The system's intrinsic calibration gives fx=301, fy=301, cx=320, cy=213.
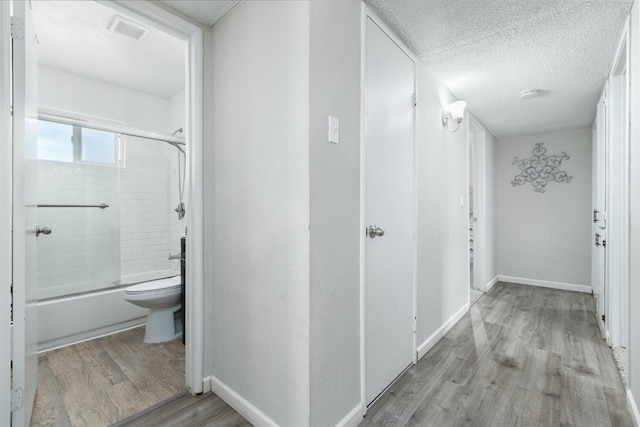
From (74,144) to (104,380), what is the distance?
2.30 meters

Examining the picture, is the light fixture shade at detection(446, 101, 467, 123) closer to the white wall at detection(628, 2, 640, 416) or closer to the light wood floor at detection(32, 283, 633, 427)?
the white wall at detection(628, 2, 640, 416)

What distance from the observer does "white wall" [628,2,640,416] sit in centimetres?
149

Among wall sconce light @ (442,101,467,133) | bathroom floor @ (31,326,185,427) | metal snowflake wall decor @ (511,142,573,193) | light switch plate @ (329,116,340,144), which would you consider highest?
wall sconce light @ (442,101,467,133)

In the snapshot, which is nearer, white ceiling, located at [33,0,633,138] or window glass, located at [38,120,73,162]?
white ceiling, located at [33,0,633,138]

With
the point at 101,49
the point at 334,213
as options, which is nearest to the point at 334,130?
the point at 334,213

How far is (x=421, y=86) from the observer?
2.25 metres

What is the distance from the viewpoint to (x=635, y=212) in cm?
157

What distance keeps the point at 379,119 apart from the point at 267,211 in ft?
2.79

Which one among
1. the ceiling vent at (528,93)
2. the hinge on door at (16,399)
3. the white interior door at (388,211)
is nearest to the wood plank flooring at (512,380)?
the white interior door at (388,211)

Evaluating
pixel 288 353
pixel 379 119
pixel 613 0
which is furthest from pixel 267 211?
pixel 613 0

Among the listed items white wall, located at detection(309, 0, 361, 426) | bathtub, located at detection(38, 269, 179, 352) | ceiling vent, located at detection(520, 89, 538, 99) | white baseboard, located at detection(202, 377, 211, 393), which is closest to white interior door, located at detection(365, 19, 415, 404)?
white wall, located at detection(309, 0, 361, 426)

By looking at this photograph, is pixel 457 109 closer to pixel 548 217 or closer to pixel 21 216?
pixel 548 217

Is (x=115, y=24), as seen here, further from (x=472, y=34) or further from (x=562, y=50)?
(x=562, y=50)

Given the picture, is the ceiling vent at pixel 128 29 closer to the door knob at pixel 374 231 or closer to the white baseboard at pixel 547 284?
the door knob at pixel 374 231
